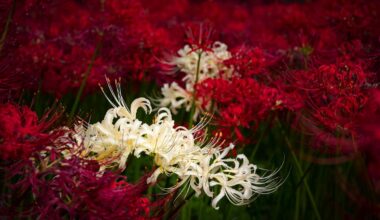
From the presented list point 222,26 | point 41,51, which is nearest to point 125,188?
point 41,51

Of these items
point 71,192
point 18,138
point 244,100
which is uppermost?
point 244,100

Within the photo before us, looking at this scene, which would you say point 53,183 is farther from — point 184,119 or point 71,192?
point 184,119

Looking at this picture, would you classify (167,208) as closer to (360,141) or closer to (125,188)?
(125,188)

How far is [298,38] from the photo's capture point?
2887mm

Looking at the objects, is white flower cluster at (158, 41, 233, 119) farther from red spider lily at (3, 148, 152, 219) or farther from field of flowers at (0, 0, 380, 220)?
red spider lily at (3, 148, 152, 219)

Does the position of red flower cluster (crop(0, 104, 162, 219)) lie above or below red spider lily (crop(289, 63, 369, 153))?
below

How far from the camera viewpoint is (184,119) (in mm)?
2746

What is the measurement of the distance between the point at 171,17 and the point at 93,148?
9.44 feet

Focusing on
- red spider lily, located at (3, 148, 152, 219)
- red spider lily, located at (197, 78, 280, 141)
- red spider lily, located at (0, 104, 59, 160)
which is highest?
red spider lily, located at (197, 78, 280, 141)

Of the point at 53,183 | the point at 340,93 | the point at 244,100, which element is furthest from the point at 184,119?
the point at 53,183

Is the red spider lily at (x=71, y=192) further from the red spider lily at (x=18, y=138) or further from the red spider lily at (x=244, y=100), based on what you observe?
the red spider lily at (x=244, y=100)

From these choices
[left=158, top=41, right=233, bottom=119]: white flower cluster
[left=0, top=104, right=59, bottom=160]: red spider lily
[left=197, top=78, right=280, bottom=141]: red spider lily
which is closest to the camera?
[left=0, top=104, right=59, bottom=160]: red spider lily

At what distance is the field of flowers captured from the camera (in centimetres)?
141

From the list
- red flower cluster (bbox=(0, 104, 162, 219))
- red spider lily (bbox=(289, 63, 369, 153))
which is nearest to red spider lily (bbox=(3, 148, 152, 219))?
red flower cluster (bbox=(0, 104, 162, 219))
